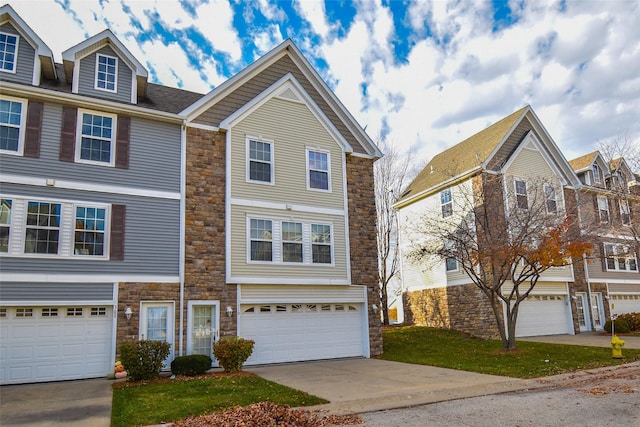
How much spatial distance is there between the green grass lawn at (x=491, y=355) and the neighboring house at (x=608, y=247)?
7.80 metres

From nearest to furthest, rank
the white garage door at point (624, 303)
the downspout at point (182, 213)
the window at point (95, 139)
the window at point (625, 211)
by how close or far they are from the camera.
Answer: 1. the window at point (95, 139)
2. the downspout at point (182, 213)
3. the window at point (625, 211)
4. the white garage door at point (624, 303)

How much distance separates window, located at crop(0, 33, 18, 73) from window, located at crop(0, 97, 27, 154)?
1.07 meters

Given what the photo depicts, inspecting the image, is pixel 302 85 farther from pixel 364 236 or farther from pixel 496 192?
pixel 496 192

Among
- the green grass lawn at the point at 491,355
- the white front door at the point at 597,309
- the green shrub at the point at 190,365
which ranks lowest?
the green grass lawn at the point at 491,355

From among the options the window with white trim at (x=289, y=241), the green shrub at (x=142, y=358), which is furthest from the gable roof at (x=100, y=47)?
the green shrub at (x=142, y=358)

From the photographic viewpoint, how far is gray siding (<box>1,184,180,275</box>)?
1305cm

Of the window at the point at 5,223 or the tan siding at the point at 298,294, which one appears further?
the tan siding at the point at 298,294

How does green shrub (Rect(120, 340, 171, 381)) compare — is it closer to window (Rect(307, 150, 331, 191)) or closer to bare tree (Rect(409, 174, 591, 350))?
window (Rect(307, 150, 331, 191))

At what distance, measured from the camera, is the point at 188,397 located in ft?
32.2

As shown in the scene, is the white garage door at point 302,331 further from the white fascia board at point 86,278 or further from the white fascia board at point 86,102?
the white fascia board at point 86,102

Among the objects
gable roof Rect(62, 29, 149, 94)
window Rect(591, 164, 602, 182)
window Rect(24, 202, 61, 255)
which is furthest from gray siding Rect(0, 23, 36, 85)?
window Rect(591, 164, 602, 182)

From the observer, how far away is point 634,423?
7262 millimetres

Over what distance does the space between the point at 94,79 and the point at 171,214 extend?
190 inches

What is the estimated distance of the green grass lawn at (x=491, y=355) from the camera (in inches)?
516
